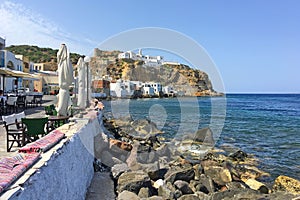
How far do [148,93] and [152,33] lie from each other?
7650 centimetres

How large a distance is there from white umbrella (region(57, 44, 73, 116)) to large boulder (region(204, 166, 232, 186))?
474cm

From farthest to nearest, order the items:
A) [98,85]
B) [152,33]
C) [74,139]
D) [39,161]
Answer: [98,85], [152,33], [74,139], [39,161]

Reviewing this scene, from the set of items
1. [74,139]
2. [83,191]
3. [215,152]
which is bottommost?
[215,152]

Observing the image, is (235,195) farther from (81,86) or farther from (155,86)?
(155,86)

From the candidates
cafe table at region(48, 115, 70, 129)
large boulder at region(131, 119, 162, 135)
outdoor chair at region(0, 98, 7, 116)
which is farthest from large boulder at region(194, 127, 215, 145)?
outdoor chair at region(0, 98, 7, 116)

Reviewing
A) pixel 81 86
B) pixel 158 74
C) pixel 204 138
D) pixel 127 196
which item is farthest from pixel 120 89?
pixel 127 196

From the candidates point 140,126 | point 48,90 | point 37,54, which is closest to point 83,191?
point 140,126

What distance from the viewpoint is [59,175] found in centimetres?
377

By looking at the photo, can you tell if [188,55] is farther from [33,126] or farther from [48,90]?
[48,90]

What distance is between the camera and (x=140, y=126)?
60.6 feet

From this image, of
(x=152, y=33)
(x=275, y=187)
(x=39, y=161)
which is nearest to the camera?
(x=39, y=161)

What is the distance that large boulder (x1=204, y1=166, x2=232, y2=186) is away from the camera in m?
7.70

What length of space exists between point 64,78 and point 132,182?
11.6ft

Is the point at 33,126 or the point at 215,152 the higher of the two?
the point at 33,126
